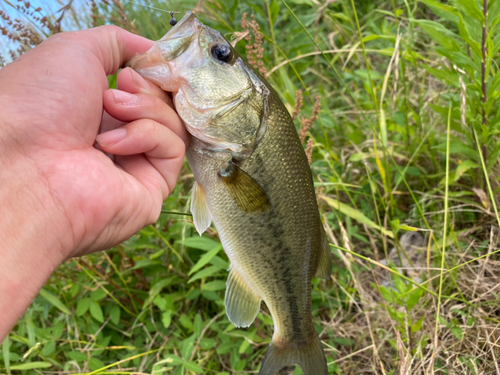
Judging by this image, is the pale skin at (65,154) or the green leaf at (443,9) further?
the green leaf at (443,9)

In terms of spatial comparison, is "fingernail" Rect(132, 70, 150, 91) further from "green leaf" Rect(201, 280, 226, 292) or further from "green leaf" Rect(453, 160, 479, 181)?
"green leaf" Rect(453, 160, 479, 181)

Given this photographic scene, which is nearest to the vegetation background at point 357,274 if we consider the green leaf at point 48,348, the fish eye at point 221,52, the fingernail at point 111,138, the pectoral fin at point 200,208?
the green leaf at point 48,348

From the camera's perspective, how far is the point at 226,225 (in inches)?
76.3

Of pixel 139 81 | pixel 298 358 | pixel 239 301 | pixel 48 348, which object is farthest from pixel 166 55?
pixel 48 348

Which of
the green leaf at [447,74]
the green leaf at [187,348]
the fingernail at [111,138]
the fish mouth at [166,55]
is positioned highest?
the fish mouth at [166,55]

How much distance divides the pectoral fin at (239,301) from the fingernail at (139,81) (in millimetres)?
1019

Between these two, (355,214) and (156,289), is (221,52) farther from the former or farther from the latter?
(156,289)

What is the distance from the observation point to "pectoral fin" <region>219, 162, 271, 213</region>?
1.83m

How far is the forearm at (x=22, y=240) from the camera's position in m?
1.37

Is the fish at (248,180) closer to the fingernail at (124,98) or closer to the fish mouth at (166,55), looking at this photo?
the fish mouth at (166,55)

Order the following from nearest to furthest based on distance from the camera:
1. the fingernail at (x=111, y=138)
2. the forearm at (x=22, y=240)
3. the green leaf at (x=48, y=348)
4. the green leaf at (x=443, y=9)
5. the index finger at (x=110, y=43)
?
the forearm at (x=22, y=240) < the fingernail at (x=111, y=138) < the index finger at (x=110, y=43) < the green leaf at (x=443, y=9) < the green leaf at (x=48, y=348)

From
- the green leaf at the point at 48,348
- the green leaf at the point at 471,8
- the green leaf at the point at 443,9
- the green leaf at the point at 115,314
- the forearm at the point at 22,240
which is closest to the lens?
the forearm at the point at 22,240

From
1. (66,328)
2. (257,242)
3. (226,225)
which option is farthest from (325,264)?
(66,328)

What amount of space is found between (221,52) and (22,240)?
43.0 inches
